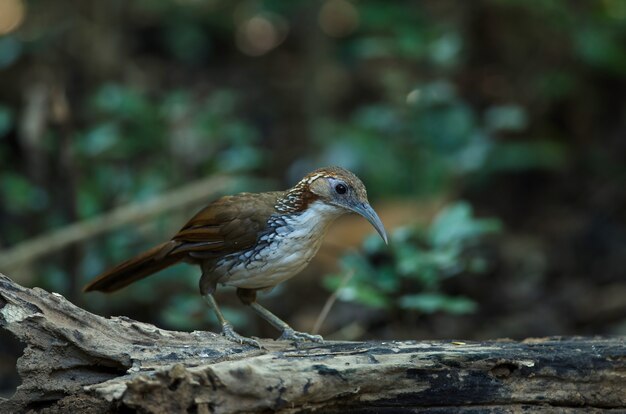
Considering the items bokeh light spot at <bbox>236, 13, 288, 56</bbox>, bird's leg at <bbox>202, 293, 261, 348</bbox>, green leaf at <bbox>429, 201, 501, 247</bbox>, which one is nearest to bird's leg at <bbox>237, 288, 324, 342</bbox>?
bird's leg at <bbox>202, 293, 261, 348</bbox>

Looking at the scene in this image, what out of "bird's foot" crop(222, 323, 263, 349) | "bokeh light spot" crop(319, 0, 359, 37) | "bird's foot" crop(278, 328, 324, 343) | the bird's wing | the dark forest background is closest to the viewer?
"bird's foot" crop(222, 323, 263, 349)

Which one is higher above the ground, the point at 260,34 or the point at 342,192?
the point at 260,34

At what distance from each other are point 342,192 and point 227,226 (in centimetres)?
62

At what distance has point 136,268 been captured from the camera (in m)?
4.85

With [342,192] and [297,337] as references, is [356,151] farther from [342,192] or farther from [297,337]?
[297,337]

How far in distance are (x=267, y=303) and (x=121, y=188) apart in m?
1.65

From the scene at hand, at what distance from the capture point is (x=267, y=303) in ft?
26.2

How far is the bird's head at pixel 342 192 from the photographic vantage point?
4.41 metres

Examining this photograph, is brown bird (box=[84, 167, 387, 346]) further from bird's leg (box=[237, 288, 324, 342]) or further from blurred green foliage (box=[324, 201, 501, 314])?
blurred green foliage (box=[324, 201, 501, 314])

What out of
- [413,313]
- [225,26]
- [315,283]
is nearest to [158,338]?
[413,313]

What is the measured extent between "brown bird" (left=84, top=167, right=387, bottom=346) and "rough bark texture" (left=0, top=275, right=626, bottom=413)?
23.5 inches

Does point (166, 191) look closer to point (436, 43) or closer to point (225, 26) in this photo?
point (436, 43)

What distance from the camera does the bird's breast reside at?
441 cm

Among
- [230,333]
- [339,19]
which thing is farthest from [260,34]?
[230,333]
